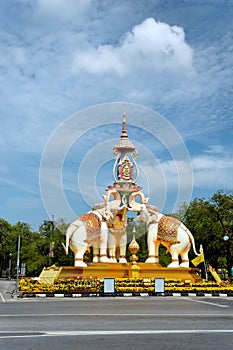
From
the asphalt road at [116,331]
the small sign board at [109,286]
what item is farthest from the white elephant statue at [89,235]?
the asphalt road at [116,331]

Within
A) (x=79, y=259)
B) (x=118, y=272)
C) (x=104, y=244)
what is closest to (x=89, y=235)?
(x=104, y=244)

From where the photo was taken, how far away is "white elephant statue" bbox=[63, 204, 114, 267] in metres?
28.2

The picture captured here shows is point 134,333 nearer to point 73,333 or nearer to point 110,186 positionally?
point 73,333

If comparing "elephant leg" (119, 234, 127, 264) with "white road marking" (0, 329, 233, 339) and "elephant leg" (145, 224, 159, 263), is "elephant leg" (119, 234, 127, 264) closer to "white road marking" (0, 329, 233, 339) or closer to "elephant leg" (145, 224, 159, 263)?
"elephant leg" (145, 224, 159, 263)

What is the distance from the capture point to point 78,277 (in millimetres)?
26531

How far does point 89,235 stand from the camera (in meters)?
28.3

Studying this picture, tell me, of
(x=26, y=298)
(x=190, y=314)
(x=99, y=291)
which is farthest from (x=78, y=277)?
(x=190, y=314)

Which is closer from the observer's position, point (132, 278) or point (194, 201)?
point (132, 278)

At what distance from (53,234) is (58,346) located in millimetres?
49931

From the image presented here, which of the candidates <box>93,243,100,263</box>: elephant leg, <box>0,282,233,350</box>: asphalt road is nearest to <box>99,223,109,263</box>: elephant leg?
<box>93,243,100,263</box>: elephant leg

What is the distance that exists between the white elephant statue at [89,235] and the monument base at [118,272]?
0.62m

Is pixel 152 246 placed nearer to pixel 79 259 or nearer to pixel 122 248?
pixel 122 248

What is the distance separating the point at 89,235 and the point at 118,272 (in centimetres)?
269

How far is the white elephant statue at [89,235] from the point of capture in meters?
28.2
